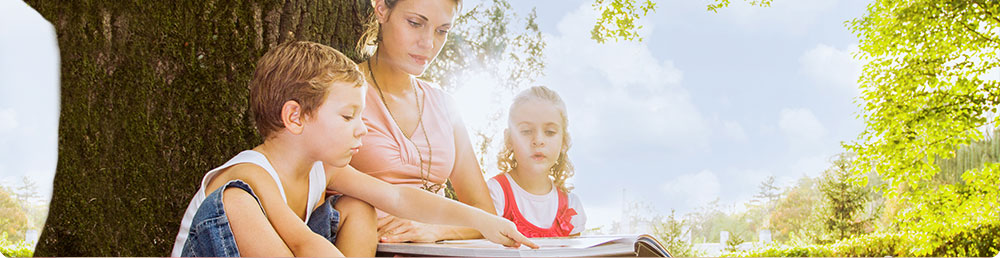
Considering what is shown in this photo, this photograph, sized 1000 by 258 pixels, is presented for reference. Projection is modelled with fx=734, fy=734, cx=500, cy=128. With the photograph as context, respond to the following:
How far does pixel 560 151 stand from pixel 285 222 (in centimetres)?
80

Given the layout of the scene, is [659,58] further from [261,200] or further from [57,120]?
[57,120]

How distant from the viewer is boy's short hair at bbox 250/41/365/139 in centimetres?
171

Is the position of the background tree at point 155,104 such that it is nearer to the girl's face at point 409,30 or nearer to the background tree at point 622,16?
the girl's face at point 409,30

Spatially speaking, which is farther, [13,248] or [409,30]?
[13,248]

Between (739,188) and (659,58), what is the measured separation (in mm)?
Answer: 461

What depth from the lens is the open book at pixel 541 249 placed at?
1718mm

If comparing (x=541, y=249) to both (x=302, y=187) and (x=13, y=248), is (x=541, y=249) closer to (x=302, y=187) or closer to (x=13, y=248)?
(x=302, y=187)

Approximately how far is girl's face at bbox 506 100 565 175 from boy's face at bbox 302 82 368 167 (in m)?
0.47

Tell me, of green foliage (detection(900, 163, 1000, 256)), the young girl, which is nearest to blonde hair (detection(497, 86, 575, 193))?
the young girl

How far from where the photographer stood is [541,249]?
1.73 m

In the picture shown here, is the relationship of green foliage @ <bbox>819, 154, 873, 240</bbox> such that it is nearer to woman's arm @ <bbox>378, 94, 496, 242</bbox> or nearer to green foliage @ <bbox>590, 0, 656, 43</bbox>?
green foliage @ <bbox>590, 0, 656, 43</bbox>

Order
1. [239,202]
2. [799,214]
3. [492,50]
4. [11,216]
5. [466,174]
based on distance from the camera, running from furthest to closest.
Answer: [799,214] → [11,216] → [492,50] → [466,174] → [239,202]

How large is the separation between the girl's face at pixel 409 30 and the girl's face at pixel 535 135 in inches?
12.7

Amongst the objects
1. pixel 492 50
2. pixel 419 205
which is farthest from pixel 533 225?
pixel 492 50
